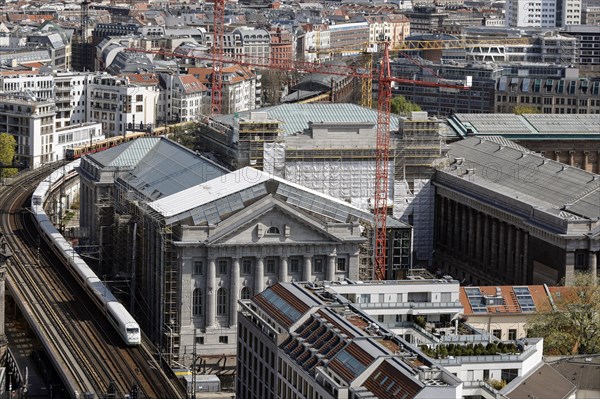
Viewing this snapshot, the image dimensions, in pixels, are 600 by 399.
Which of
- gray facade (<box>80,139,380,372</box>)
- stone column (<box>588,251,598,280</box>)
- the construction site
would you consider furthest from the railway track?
stone column (<box>588,251,598,280</box>)

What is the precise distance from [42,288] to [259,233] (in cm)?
1815

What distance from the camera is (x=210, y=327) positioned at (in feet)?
342

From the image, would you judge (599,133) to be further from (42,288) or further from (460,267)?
(42,288)

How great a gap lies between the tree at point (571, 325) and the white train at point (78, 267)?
2177 centimetres

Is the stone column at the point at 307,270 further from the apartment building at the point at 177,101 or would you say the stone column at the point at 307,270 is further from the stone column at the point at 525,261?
the apartment building at the point at 177,101

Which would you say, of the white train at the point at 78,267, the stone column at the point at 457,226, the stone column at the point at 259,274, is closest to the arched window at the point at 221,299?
the stone column at the point at 259,274

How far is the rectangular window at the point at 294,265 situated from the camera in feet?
345

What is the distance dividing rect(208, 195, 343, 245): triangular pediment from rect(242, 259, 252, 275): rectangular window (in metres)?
1.23

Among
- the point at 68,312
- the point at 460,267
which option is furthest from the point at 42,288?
the point at 460,267

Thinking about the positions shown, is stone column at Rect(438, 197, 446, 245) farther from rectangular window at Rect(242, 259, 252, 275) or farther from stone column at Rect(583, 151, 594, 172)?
rectangular window at Rect(242, 259, 252, 275)

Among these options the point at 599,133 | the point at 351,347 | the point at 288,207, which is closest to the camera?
the point at 351,347

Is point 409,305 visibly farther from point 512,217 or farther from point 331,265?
point 512,217

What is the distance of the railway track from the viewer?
93562 mm

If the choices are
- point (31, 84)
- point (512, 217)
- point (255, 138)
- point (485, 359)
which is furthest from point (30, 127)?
point (485, 359)
